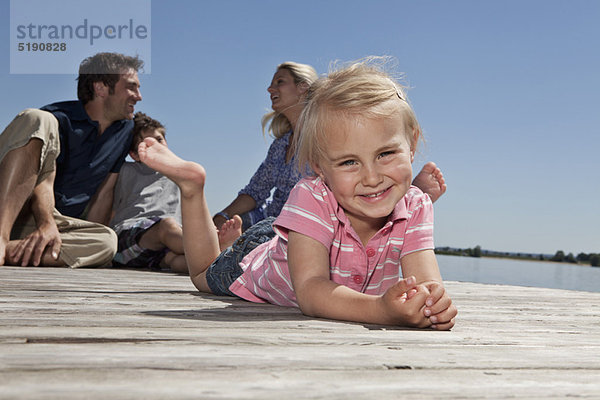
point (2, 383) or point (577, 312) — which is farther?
point (577, 312)

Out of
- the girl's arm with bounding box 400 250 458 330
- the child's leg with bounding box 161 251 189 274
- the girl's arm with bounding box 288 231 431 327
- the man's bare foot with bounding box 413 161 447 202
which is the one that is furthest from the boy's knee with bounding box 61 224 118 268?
the girl's arm with bounding box 400 250 458 330

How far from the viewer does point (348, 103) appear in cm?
151

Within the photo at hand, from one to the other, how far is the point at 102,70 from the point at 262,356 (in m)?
3.84

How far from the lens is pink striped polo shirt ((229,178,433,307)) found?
1.57 metres

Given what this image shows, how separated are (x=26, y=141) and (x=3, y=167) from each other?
0.19 metres

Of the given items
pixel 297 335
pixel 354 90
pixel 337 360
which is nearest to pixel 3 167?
pixel 354 90

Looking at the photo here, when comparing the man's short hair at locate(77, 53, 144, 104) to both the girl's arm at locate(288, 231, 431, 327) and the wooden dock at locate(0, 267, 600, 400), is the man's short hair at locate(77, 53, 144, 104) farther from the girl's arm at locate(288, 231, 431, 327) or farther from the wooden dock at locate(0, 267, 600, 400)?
the girl's arm at locate(288, 231, 431, 327)

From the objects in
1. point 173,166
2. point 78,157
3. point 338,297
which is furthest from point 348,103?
point 78,157

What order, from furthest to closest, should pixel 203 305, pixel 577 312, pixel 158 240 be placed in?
pixel 158 240
pixel 577 312
pixel 203 305

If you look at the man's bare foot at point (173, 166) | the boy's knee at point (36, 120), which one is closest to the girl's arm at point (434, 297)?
the man's bare foot at point (173, 166)

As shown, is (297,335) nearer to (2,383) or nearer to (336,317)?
(336,317)

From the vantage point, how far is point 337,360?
0.91m

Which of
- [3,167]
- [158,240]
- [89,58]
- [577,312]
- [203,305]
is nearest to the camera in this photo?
[203,305]

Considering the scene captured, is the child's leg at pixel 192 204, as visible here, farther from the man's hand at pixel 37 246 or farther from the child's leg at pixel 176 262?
the man's hand at pixel 37 246
